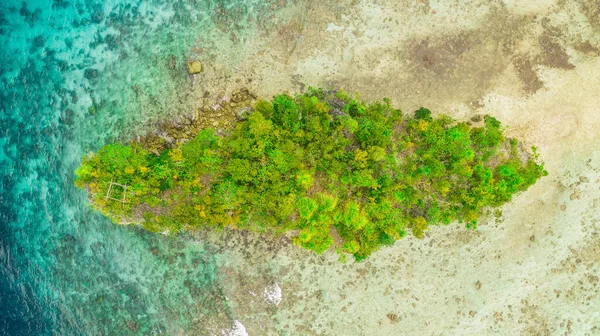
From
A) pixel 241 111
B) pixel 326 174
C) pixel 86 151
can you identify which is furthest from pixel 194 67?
pixel 326 174

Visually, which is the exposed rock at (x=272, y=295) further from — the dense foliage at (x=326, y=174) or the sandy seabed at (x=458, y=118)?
the dense foliage at (x=326, y=174)

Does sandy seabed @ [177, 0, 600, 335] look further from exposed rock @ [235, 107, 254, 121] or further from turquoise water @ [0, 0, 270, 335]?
turquoise water @ [0, 0, 270, 335]

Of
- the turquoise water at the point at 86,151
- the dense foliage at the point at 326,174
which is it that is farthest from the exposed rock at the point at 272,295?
the dense foliage at the point at 326,174

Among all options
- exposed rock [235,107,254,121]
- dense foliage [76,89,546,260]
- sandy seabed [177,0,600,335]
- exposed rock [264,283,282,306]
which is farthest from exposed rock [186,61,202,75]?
exposed rock [264,283,282,306]

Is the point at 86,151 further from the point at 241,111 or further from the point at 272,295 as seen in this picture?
the point at 272,295

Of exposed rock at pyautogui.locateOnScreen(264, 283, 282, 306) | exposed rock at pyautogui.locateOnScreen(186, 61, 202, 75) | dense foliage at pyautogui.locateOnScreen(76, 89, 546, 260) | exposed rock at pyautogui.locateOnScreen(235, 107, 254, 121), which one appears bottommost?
exposed rock at pyautogui.locateOnScreen(264, 283, 282, 306)

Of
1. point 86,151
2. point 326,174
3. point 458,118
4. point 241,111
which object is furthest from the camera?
point 86,151

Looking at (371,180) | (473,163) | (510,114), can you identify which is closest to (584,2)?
(510,114)
